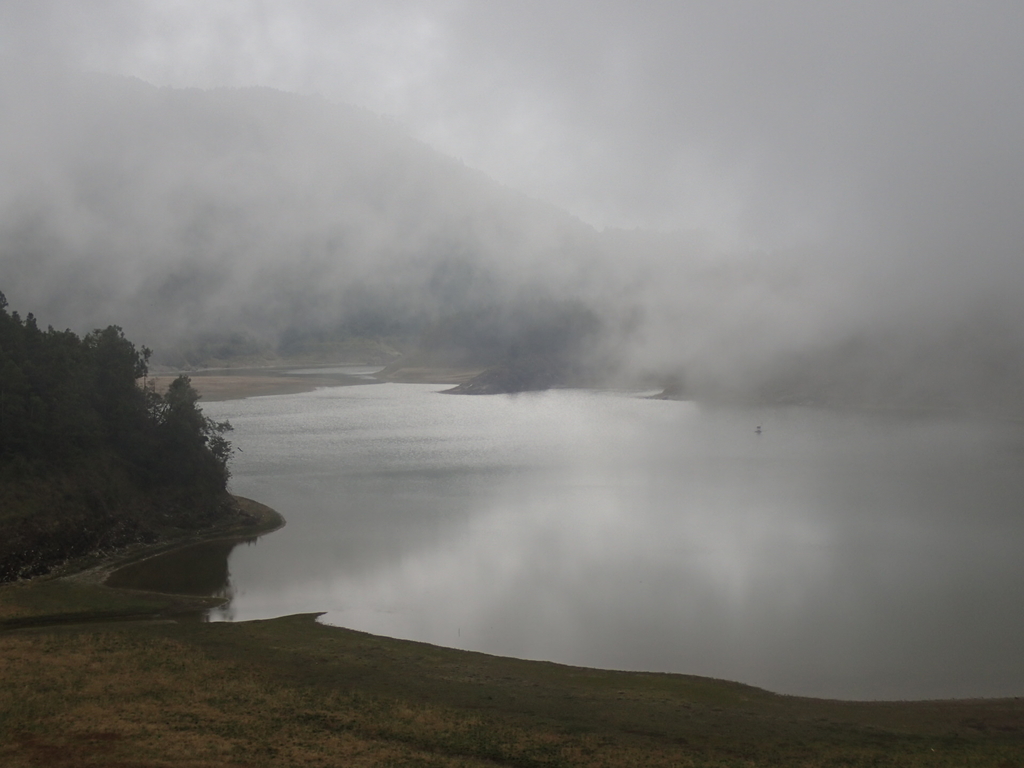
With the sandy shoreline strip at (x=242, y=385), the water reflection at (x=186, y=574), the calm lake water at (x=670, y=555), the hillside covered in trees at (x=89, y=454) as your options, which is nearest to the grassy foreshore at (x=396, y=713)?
the calm lake water at (x=670, y=555)

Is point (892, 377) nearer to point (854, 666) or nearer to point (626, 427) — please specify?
point (626, 427)

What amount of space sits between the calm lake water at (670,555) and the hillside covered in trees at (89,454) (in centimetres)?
581

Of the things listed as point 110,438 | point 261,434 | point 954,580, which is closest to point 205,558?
point 110,438

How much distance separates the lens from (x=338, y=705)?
76.8ft

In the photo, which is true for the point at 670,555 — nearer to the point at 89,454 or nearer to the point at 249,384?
the point at 89,454

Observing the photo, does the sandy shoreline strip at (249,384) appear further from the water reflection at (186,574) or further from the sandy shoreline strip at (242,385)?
the water reflection at (186,574)

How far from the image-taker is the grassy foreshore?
66.5 ft

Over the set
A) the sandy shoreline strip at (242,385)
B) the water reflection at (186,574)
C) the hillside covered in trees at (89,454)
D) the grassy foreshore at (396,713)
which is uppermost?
the sandy shoreline strip at (242,385)

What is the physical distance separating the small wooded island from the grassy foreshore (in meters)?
0.07

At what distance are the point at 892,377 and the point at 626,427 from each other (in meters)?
68.1

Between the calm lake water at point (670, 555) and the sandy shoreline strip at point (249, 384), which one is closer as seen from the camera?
the calm lake water at point (670, 555)

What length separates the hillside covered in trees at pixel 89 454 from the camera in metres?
37.5

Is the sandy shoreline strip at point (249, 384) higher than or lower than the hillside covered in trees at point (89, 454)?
higher

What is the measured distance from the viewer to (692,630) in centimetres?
3117
